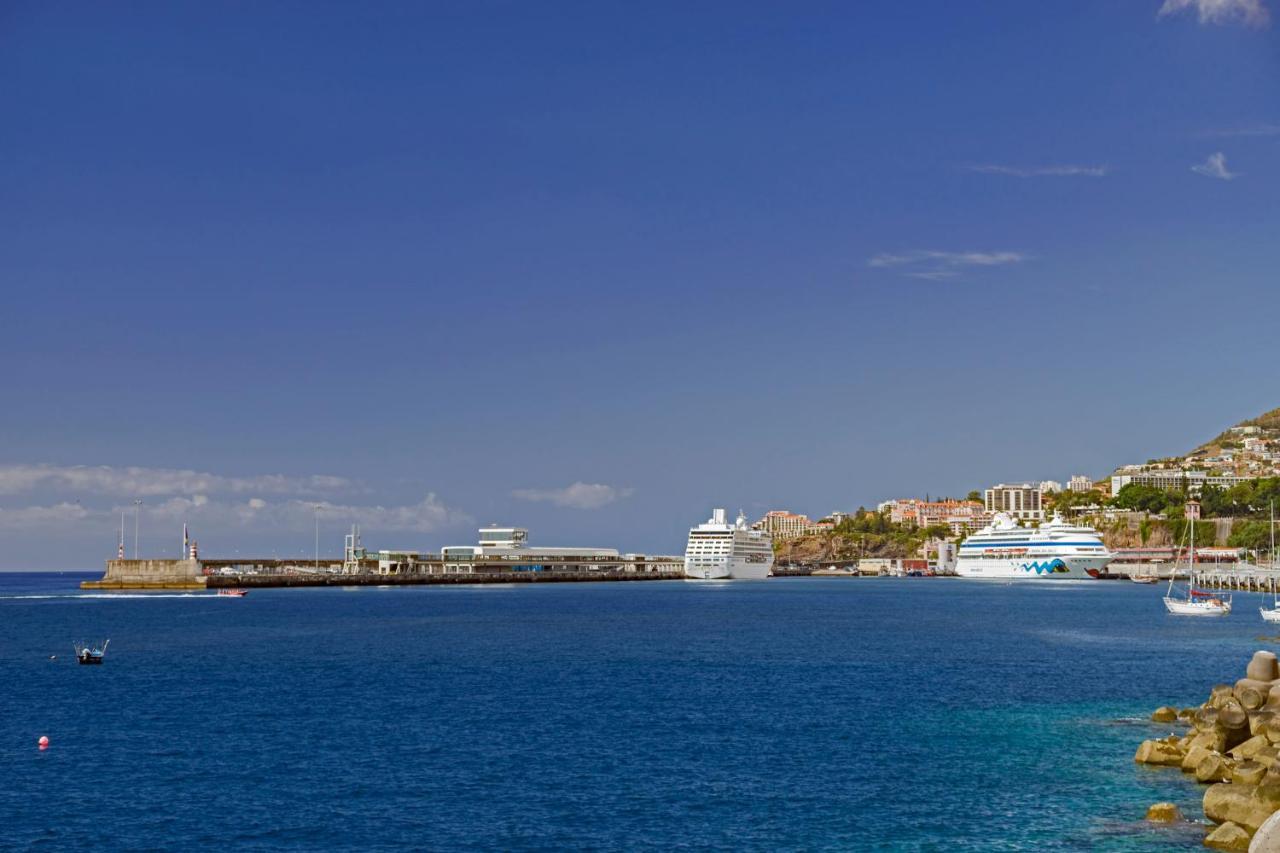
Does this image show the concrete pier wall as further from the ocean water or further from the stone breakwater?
the stone breakwater

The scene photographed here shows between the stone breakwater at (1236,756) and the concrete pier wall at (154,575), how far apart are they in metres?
152

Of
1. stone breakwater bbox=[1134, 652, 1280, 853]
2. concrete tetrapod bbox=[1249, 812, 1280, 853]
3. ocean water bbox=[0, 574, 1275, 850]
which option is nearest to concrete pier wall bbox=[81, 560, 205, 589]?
ocean water bbox=[0, 574, 1275, 850]

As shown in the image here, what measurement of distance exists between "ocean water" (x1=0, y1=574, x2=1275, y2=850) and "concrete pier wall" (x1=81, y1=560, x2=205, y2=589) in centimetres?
8858

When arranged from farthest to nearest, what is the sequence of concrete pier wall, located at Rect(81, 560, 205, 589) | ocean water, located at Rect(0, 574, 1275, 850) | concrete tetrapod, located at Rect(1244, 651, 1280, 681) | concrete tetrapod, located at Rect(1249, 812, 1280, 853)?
concrete pier wall, located at Rect(81, 560, 205, 589), concrete tetrapod, located at Rect(1244, 651, 1280, 681), ocean water, located at Rect(0, 574, 1275, 850), concrete tetrapod, located at Rect(1249, 812, 1280, 853)

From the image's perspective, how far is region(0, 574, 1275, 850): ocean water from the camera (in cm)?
2747

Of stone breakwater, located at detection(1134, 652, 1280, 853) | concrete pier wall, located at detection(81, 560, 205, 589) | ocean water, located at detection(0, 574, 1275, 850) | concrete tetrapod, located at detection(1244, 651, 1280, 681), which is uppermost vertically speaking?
concrete tetrapod, located at detection(1244, 651, 1280, 681)

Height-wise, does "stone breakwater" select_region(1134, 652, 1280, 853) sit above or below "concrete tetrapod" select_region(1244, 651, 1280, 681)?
below

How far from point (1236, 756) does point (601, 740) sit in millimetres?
18546

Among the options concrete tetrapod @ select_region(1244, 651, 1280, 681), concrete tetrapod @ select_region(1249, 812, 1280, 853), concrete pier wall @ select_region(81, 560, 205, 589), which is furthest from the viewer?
concrete pier wall @ select_region(81, 560, 205, 589)

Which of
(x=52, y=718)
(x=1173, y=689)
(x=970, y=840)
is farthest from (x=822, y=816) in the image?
(x=52, y=718)

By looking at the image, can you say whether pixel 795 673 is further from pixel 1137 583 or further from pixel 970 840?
pixel 1137 583

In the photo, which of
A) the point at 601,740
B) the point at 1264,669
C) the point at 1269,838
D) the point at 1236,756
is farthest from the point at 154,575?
the point at 1269,838

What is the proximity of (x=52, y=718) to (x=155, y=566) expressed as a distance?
13630 centimetres

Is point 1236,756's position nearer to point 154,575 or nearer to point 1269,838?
point 1269,838
